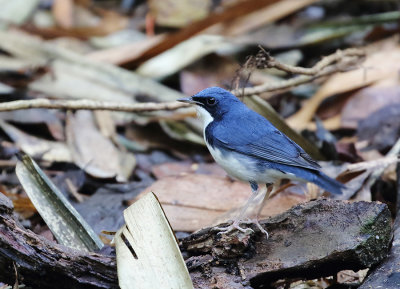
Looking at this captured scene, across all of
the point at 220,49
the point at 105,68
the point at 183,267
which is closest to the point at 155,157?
the point at 105,68

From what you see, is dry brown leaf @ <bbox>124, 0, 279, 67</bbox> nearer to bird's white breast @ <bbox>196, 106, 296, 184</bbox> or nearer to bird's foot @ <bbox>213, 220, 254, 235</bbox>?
bird's white breast @ <bbox>196, 106, 296, 184</bbox>

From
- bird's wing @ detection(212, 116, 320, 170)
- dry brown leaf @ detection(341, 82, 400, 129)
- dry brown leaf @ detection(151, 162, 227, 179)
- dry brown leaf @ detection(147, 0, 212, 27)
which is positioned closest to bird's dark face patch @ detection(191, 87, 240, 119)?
bird's wing @ detection(212, 116, 320, 170)

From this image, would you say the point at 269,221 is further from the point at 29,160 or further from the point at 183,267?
the point at 29,160

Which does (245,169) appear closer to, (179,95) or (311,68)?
(311,68)

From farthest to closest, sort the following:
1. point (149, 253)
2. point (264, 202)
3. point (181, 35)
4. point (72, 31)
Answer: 1. point (72, 31)
2. point (181, 35)
3. point (264, 202)
4. point (149, 253)

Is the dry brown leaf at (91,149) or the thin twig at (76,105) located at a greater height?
the thin twig at (76,105)

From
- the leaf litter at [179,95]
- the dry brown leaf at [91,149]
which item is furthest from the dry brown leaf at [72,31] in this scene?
the dry brown leaf at [91,149]

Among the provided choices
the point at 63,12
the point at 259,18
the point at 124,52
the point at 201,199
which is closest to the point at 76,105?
the point at 201,199

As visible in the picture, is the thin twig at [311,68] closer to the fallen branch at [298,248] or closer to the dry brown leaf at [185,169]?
the dry brown leaf at [185,169]
